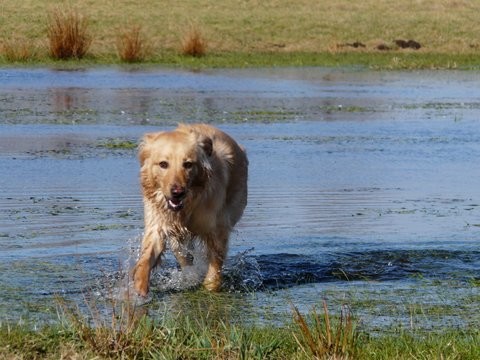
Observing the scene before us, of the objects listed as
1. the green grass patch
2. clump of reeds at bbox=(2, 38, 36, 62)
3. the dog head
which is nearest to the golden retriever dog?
the dog head

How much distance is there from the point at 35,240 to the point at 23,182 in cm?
325

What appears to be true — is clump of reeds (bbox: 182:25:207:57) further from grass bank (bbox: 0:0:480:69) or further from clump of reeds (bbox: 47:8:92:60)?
clump of reeds (bbox: 47:8:92:60)

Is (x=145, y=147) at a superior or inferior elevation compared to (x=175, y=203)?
superior

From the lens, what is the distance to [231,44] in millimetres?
38656

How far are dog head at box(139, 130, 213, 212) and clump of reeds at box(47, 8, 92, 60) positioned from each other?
24.3 metres

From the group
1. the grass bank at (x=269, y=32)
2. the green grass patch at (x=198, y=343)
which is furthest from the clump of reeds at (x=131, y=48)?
the green grass patch at (x=198, y=343)

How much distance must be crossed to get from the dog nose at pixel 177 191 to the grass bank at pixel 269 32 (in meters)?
23.9

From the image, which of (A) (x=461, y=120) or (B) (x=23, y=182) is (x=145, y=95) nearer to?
(A) (x=461, y=120)

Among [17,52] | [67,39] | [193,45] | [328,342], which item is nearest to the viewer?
[328,342]

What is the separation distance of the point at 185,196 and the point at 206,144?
457 mm

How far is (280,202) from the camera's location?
12555 millimetres

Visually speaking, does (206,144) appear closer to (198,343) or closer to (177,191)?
(177,191)

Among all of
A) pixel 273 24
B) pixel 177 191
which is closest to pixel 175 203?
pixel 177 191

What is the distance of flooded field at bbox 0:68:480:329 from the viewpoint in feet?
28.3
